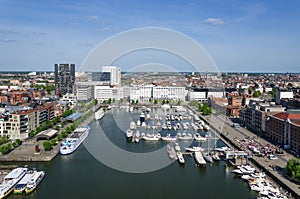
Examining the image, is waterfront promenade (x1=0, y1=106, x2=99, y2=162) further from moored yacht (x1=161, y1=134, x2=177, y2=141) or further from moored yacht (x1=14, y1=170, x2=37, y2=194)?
moored yacht (x1=161, y1=134, x2=177, y2=141)

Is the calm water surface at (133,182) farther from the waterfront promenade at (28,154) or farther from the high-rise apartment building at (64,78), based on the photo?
the high-rise apartment building at (64,78)

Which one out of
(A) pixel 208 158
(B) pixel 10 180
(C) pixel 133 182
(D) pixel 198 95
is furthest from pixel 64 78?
(C) pixel 133 182

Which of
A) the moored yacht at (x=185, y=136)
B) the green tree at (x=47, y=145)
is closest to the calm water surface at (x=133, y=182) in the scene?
the green tree at (x=47, y=145)

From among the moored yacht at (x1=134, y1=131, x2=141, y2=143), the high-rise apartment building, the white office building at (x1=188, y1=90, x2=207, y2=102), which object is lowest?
the moored yacht at (x1=134, y1=131, x2=141, y2=143)

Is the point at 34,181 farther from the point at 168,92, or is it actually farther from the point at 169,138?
the point at 168,92

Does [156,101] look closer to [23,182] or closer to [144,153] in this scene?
[144,153]

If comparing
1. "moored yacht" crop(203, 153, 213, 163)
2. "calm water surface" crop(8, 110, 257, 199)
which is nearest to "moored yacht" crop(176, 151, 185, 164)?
"calm water surface" crop(8, 110, 257, 199)
